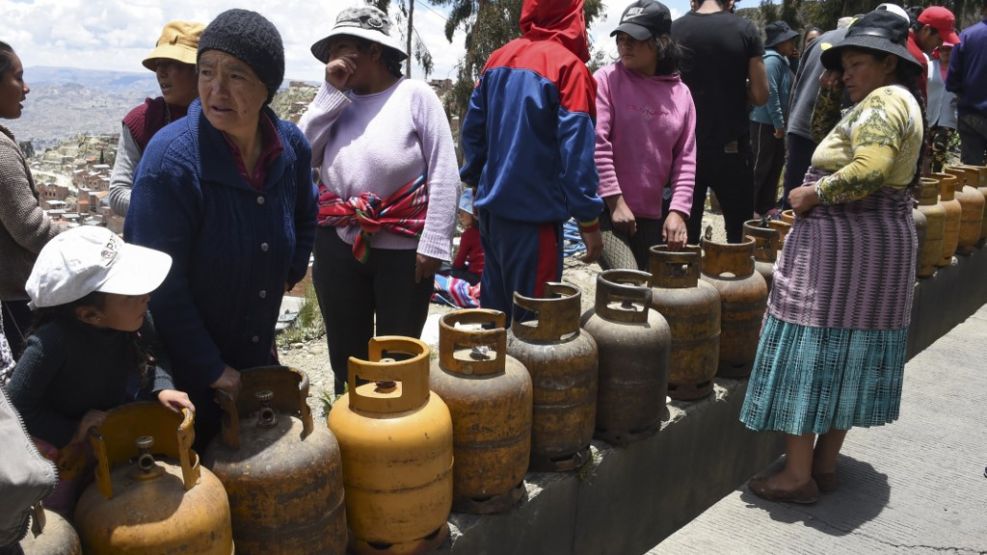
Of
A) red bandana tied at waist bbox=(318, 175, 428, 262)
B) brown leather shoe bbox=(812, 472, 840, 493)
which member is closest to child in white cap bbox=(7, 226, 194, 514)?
red bandana tied at waist bbox=(318, 175, 428, 262)

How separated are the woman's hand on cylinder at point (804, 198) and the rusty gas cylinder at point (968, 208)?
3439 mm

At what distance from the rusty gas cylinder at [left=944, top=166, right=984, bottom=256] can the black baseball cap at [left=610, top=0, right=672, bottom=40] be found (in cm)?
332

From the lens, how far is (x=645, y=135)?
3.88 metres

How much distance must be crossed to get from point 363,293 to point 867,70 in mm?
2107

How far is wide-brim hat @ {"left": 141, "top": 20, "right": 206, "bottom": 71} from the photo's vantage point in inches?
127

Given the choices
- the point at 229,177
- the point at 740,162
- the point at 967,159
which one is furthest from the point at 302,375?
the point at 967,159

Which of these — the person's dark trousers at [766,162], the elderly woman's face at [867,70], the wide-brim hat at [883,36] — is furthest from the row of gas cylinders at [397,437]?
the person's dark trousers at [766,162]

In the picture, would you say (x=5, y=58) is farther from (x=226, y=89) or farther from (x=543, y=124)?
Answer: (x=543, y=124)

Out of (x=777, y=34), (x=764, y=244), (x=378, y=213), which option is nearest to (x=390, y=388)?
(x=378, y=213)

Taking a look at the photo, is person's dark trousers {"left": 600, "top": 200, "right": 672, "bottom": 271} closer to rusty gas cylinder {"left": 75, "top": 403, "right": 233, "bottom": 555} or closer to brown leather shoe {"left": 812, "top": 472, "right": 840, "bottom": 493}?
brown leather shoe {"left": 812, "top": 472, "right": 840, "bottom": 493}

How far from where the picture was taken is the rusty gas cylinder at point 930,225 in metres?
5.36

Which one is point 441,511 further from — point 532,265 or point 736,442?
point 736,442

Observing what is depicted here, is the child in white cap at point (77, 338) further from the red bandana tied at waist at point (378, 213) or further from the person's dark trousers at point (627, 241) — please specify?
the person's dark trousers at point (627, 241)

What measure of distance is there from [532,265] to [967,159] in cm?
563
